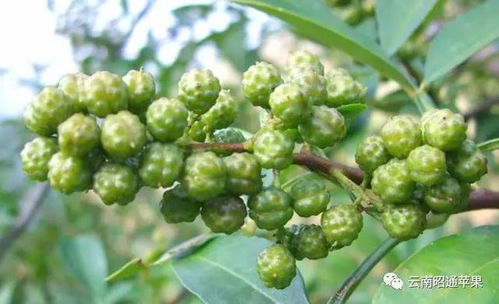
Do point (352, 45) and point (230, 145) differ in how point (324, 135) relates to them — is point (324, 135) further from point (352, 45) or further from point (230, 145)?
point (352, 45)

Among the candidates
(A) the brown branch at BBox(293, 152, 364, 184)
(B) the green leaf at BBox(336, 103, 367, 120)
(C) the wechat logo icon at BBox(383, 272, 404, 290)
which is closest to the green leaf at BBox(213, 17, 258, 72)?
(B) the green leaf at BBox(336, 103, 367, 120)

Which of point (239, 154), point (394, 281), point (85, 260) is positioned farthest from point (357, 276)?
point (85, 260)

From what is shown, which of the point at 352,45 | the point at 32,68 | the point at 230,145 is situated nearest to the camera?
the point at 230,145

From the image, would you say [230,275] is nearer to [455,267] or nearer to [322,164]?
[322,164]

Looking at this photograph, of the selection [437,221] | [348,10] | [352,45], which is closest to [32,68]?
[348,10]

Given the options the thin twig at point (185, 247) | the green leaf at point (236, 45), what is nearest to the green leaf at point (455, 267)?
the thin twig at point (185, 247)

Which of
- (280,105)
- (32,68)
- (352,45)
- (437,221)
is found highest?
(280,105)
